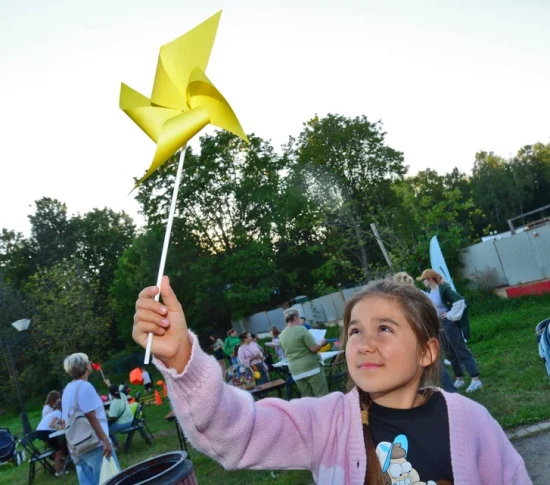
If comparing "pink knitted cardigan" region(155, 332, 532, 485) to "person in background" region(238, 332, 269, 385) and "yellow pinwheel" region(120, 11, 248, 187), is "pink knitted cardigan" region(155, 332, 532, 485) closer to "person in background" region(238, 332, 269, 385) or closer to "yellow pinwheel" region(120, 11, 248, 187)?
"yellow pinwheel" region(120, 11, 248, 187)

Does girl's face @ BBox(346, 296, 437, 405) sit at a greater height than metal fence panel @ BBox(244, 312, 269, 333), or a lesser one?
greater

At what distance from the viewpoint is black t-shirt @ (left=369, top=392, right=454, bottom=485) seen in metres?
1.92

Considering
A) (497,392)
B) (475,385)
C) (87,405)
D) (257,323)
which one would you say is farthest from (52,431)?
(257,323)

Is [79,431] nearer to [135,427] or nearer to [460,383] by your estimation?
[135,427]

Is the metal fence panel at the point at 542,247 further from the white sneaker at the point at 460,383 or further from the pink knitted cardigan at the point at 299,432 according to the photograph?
the pink knitted cardigan at the point at 299,432

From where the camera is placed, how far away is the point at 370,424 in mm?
2023

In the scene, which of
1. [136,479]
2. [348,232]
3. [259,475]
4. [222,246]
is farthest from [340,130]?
[136,479]

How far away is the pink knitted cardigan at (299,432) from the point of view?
1680 millimetres

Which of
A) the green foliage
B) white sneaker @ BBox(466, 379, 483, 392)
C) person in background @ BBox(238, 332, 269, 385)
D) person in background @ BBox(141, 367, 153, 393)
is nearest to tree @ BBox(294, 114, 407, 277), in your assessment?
the green foliage

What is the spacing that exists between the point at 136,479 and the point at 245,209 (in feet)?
108

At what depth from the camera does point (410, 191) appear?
3238 centimetres

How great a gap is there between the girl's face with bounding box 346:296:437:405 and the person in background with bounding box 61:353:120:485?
4661 mm

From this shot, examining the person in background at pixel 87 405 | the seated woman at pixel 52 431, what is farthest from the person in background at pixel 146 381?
the person in background at pixel 87 405

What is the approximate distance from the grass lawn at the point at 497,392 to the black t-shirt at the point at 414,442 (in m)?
4.62
